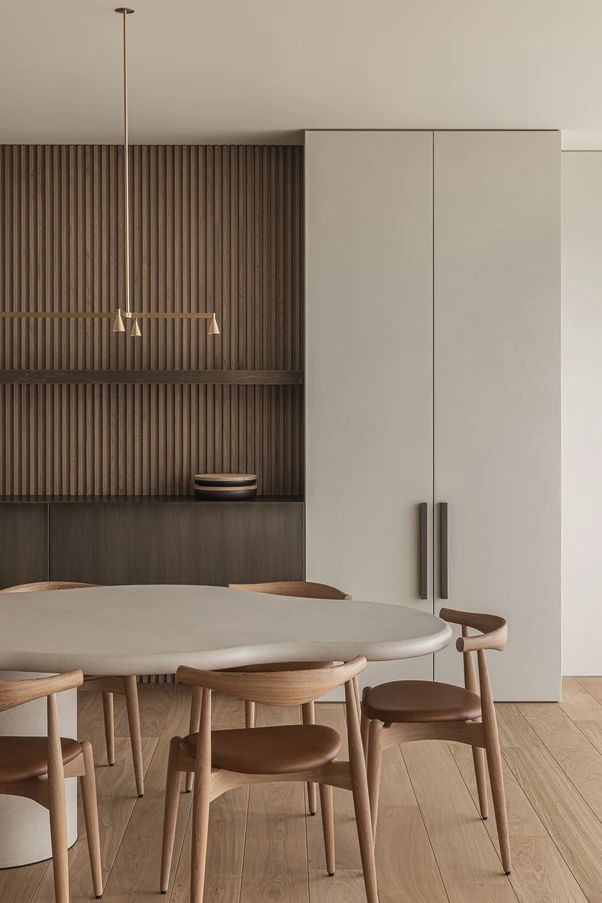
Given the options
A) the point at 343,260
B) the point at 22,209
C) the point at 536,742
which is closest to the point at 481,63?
the point at 343,260

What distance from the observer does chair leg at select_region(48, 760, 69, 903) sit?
2.39 meters

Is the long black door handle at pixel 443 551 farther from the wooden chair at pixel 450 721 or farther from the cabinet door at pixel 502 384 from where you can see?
the wooden chair at pixel 450 721

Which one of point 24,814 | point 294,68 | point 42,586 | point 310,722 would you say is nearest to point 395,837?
point 310,722

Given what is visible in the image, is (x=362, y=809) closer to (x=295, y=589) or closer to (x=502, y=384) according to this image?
(x=295, y=589)

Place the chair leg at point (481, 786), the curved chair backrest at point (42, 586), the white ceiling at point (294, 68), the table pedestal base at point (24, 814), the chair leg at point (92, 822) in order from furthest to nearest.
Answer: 1. the curved chair backrest at point (42, 586)
2. the white ceiling at point (294, 68)
3. the chair leg at point (481, 786)
4. the table pedestal base at point (24, 814)
5. the chair leg at point (92, 822)

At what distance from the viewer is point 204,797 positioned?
2441mm

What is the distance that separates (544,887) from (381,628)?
888 millimetres

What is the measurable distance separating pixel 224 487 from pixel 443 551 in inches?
44.7

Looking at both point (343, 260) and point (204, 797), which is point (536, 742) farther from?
point (343, 260)

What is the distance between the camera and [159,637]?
2.78 m

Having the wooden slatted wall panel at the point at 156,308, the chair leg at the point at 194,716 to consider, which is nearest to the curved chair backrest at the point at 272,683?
the chair leg at the point at 194,716

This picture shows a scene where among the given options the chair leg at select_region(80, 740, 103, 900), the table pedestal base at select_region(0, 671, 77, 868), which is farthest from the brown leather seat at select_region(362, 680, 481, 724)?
the table pedestal base at select_region(0, 671, 77, 868)

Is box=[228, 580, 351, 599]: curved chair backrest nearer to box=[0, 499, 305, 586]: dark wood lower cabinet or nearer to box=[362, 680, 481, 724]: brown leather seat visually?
box=[362, 680, 481, 724]: brown leather seat

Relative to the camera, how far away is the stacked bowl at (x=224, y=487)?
4742mm
